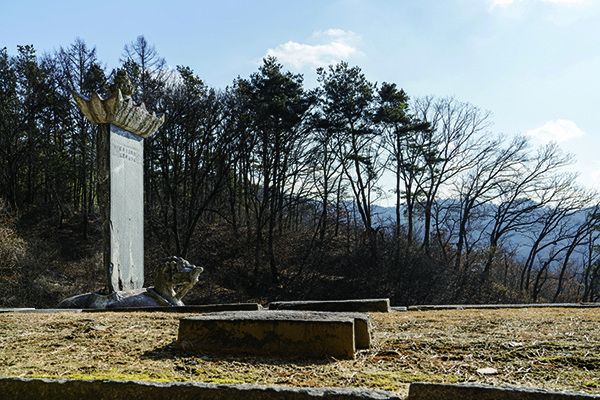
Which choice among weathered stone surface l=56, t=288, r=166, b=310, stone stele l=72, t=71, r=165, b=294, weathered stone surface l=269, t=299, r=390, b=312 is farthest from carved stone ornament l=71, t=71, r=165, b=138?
weathered stone surface l=269, t=299, r=390, b=312

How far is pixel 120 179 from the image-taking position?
8555 millimetres

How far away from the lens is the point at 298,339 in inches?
108

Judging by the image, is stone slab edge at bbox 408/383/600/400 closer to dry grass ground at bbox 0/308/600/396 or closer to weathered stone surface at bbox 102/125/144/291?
dry grass ground at bbox 0/308/600/396

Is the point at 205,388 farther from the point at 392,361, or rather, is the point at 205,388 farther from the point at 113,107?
the point at 113,107

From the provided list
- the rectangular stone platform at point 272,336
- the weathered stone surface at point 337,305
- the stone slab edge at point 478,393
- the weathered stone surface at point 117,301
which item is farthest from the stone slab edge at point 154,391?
the weathered stone surface at point 117,301

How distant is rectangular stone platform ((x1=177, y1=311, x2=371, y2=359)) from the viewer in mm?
2709

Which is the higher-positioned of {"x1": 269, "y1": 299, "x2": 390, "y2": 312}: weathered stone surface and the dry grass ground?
the dry grass ground

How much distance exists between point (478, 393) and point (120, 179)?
8108 mm

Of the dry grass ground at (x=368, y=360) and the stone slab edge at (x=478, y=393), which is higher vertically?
the stone slab edge at (x=478, y=393)

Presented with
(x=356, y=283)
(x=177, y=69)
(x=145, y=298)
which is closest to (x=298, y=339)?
(x=145, y=298)

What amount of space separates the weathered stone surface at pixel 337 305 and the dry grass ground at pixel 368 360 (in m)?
1.46

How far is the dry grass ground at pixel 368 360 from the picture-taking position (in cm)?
220

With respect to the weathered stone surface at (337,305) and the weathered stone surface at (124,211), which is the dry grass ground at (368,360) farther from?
the weathered stone surface at (124,211)

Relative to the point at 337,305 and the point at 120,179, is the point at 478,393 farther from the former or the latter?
the point at 120,179
